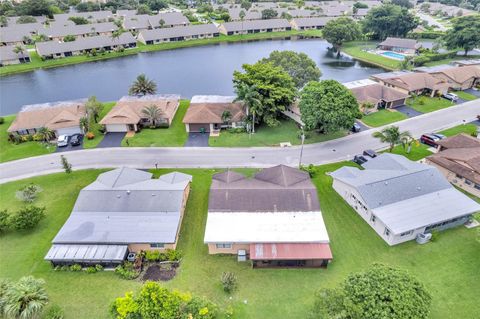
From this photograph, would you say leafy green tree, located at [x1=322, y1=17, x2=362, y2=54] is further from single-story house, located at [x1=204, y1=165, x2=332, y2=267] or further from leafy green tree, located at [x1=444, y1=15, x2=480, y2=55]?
single-story house, located at [x1=204, y1=165, x2=332, y2=267]

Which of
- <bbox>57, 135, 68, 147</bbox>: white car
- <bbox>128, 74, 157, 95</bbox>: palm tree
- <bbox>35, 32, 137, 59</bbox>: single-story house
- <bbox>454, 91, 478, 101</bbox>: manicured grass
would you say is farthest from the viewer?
<bbox>35, 32, 137, 59</bbox>: single-story house

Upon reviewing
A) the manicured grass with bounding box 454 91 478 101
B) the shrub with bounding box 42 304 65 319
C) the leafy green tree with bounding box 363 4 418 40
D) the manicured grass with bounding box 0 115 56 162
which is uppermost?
the leafy green tree with bounding box 363 4 418 40

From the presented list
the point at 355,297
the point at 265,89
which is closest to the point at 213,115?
the point at 265,89

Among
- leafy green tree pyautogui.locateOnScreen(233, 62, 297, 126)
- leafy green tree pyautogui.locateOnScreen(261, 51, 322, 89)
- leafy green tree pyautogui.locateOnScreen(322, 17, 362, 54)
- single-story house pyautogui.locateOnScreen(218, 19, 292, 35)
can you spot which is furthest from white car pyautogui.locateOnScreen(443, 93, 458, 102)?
single-story house pyautogui.locateOnScreen(218, 19, 292, 35)

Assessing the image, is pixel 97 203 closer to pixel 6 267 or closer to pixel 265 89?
pixel 6 267

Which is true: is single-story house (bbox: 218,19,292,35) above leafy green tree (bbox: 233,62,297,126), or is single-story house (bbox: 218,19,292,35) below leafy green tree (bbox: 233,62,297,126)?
above

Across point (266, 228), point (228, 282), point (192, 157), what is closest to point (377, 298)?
point (228, 282)
